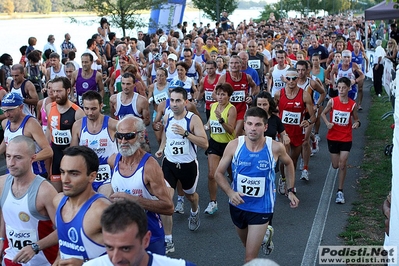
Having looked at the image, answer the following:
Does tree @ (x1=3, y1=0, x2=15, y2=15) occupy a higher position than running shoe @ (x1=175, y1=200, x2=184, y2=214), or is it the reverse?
tree @ (x1=3, y1=0, x2=15, y2=15)

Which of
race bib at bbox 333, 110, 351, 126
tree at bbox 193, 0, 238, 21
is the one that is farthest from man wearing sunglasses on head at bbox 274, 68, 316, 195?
tree at bbox 193, 0, 238, 21

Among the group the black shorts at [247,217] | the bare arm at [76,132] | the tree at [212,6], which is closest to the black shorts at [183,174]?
the bare arm at [76,132]

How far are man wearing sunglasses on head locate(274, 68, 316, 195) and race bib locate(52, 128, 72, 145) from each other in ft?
10.4

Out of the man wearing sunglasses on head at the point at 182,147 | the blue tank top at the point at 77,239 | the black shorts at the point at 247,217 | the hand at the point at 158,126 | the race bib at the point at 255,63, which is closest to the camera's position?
the blue tank top at the point at 77,239

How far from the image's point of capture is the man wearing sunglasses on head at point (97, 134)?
6258mm

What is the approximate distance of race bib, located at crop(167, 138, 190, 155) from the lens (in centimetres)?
690

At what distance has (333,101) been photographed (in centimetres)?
848

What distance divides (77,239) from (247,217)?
207 centimetres

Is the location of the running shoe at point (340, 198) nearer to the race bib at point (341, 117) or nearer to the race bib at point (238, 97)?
the race bib at point (341, 117)

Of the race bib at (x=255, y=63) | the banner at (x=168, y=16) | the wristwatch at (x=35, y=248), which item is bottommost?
the wristwatch at (x=35, y=248)

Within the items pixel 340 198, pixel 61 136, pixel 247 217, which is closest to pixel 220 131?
pixel 340 198

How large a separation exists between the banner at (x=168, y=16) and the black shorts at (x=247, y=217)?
20489 millimetres

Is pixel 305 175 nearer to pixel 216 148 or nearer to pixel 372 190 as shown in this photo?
pixel 372 190

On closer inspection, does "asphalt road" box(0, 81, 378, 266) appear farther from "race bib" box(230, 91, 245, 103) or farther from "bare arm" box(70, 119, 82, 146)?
"bare arm" box(70, 119, 82, 146)
